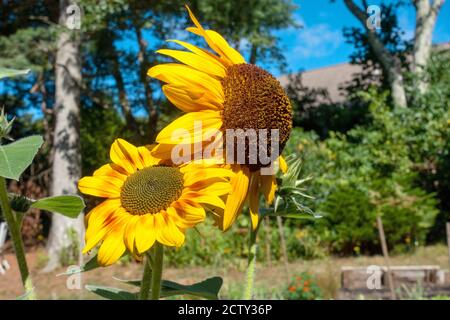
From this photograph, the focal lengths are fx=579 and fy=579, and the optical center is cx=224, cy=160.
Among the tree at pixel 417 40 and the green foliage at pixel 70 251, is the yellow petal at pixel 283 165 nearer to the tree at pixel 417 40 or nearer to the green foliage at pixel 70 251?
the green foliage at pixel 70 251

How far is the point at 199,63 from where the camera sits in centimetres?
70

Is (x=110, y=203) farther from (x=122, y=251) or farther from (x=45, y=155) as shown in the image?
(x=45, y=155)

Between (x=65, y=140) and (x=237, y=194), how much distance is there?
10.9m

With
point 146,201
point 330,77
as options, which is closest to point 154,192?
point 146,201

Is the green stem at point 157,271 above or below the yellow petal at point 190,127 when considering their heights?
below

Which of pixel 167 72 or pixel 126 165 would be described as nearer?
pixel 167 72

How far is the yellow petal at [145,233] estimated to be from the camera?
0.61 meters

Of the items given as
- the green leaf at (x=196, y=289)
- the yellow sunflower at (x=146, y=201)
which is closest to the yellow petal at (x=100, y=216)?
the yellow sunflower at (x=146, y=201)

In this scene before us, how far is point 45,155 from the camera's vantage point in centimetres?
1473

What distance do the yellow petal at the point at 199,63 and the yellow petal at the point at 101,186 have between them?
0.58 ft

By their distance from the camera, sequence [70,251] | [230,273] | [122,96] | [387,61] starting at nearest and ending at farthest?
[230,273], [70,251], [387,61], [122,96]

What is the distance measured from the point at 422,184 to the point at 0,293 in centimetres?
836

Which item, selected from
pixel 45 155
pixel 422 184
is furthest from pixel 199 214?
pixel 45 155

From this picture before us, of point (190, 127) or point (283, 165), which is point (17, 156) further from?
point (283, 165)
